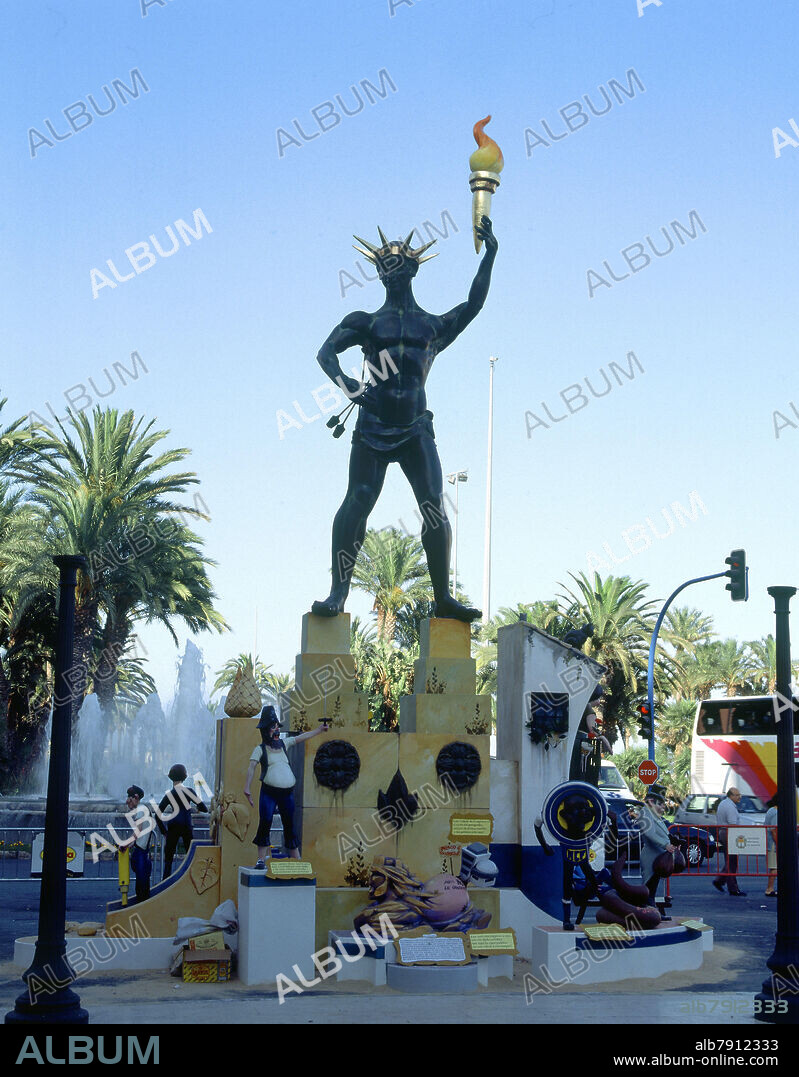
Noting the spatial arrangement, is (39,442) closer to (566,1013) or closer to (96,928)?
(96,928)

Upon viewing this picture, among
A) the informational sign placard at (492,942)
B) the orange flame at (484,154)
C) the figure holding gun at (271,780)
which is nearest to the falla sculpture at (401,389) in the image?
the orange flame at (484,154)

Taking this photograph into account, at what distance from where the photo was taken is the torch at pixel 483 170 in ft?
41.9

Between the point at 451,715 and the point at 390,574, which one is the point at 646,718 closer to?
the point at 390,574

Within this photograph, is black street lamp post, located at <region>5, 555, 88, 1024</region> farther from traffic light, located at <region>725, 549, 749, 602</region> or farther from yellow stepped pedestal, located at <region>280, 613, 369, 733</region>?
traffic light, located at <region>725, 549, 749, 602</region>

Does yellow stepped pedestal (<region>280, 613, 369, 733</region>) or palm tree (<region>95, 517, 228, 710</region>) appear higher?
palm tree (<region>95, 517, 228, 710</region>)

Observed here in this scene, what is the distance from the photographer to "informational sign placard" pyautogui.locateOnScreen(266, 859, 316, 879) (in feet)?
35.4

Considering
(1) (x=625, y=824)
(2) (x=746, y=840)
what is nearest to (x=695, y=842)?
(2) (x=746, y=840)

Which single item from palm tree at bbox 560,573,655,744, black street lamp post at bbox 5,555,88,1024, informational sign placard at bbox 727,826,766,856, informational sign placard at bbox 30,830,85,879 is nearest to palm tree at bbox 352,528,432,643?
palm tree at bbox 560,573,655,744

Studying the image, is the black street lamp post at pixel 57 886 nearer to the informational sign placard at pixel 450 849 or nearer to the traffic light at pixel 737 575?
the informational sign placard at pixel 450 849

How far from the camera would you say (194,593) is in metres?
30.3

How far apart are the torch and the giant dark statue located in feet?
0.49
